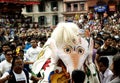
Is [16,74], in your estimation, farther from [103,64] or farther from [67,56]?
[103,64]

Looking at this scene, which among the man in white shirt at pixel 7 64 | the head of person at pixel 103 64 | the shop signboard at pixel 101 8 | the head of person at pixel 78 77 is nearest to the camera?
the head of person at pixel 78 77

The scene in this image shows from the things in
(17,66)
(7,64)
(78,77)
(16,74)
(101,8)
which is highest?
(78,77)

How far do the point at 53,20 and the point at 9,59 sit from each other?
68668mm

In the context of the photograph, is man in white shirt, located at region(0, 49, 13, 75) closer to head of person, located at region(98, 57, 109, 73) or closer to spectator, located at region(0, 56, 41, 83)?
spectator, located at region(0, 56, 41, 83)

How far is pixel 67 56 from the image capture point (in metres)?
7.01

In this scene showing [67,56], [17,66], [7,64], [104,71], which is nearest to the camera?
[67,56]

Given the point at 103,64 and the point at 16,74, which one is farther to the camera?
the point at 103,64

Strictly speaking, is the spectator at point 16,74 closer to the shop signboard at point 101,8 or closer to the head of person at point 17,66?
the head of person at point 17,66

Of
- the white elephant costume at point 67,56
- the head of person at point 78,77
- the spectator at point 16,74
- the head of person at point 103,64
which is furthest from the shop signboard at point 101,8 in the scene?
the head of person at point 78,77

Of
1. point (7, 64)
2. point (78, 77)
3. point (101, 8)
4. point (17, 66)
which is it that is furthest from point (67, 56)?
point (101, 8)

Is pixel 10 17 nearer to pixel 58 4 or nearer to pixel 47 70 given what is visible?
pixel 58 4

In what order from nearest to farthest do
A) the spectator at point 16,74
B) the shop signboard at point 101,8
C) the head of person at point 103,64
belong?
the spectator at point 16,74
the head of person at point 103,64
the shop signboard at point 101,8

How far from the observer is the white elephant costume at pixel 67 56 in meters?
6.98

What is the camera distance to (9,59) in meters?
8.80
